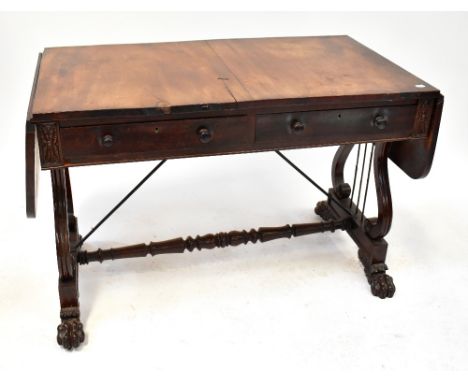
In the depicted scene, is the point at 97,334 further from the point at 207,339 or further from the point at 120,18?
the point at 120,18

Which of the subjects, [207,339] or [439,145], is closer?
[207,339]

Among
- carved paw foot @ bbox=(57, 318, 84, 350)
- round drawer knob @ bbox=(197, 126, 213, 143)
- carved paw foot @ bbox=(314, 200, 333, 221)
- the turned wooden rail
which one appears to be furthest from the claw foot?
carved paw foot @ bbox=(57, 318, 84, 350)

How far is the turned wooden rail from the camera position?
109 inches

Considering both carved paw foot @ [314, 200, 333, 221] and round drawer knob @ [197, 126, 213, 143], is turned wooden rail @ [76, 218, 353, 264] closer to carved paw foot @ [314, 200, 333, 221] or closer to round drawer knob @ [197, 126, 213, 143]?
carved paw foot @ [314, 200, 333, 221]

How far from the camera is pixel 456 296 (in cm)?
279

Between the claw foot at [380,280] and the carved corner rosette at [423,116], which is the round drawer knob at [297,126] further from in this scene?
the claw foot at [380,280]

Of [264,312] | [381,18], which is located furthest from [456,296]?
[381,18]

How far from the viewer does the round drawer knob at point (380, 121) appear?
2379 millimetres

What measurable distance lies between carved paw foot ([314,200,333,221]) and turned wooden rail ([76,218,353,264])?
323mm

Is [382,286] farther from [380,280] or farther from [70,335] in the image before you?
[70,335]

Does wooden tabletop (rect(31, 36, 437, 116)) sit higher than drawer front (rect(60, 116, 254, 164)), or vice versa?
wooden tabletop (rect(31, 36, 437, 116))

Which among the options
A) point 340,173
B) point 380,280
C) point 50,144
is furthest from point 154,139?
point 340,173

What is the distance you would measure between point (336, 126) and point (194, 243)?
0.82 meters

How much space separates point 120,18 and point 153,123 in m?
1.69
